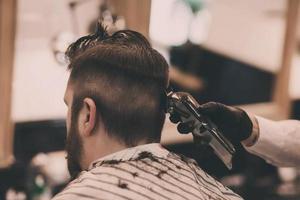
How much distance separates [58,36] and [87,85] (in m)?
1.28

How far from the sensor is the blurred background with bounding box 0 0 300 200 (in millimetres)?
2947

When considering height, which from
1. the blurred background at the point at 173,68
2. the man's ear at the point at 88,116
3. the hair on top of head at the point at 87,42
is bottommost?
the blurred background at the point at 173,68

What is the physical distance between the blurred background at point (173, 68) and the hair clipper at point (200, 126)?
836mm

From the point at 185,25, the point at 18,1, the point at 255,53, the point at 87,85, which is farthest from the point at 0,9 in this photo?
the point at 255,53

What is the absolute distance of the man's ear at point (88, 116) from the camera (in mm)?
1800

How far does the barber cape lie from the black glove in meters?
0.20

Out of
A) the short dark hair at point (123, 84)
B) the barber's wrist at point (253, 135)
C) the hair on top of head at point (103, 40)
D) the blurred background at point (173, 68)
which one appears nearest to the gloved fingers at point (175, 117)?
the short dark hair at point (123, 84)

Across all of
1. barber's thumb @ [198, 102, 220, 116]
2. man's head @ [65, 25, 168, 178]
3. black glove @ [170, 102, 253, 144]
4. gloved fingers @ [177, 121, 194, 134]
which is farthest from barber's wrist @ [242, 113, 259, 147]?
man's head @ [65, 25, 168, 178]

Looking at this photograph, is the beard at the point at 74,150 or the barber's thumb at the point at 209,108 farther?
the barber's thumb at the point at 209,108

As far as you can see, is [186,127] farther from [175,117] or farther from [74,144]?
[74,144]

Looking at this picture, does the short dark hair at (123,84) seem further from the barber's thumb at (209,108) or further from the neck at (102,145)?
the barber's thumb at (209,108)

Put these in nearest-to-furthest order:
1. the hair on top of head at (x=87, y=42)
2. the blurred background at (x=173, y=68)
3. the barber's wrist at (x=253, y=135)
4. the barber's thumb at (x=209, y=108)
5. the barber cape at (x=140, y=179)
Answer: the barber cape at (x=140, y=179)
the hair on top of head at (x=87, y=42)
the barber's thumb at (x=209, y=108)
the barber's wrist at (x=253, y=135)
the blurred background at (x=173, y=68)

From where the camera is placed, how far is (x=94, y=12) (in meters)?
3.12

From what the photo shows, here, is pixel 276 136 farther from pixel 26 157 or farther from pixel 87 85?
pixel 26 157
